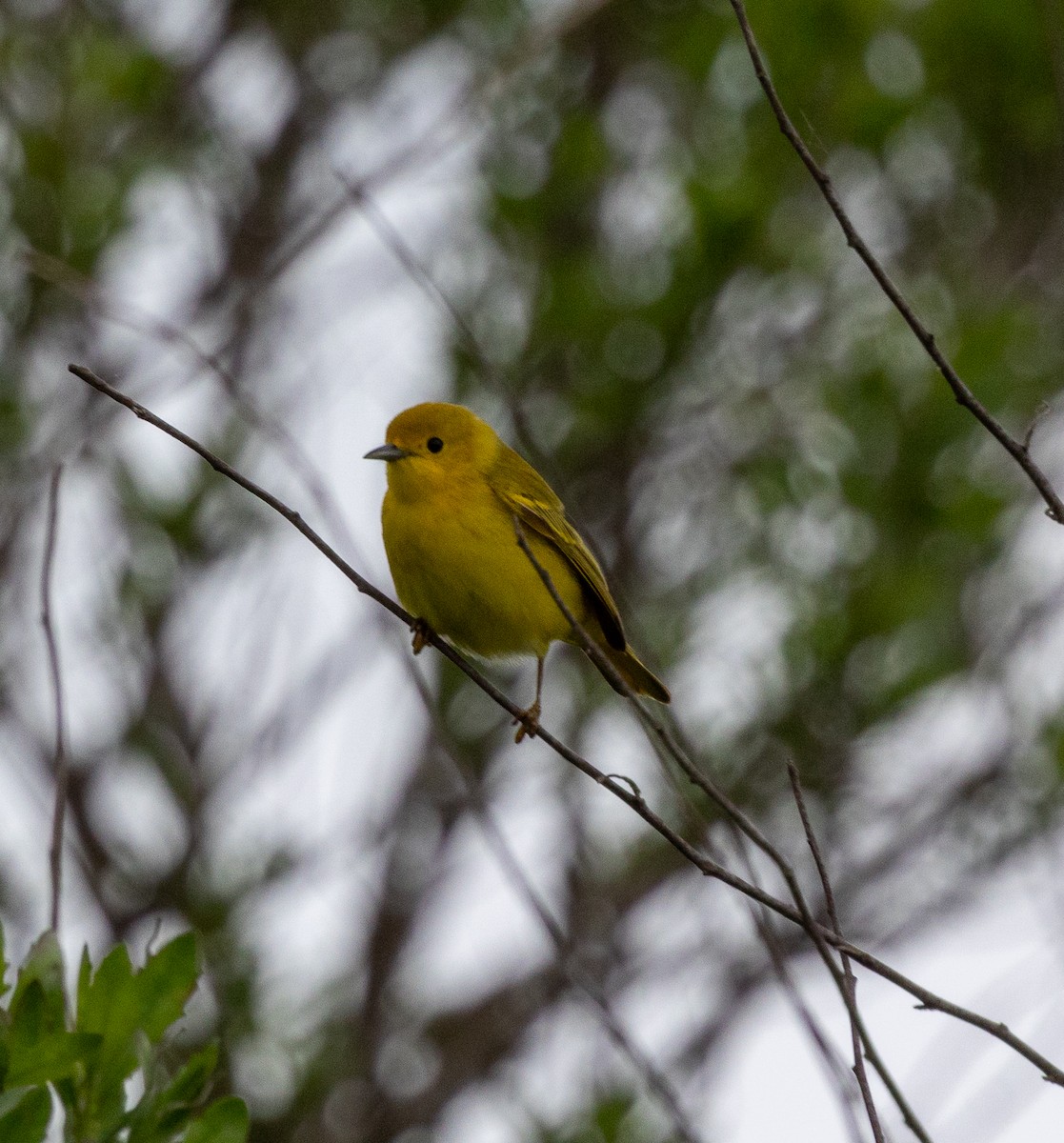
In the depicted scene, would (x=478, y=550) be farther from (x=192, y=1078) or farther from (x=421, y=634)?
(x=192, y=1078)

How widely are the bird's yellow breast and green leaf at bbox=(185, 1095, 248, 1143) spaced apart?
2.20 metres

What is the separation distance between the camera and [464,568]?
15.7 ft

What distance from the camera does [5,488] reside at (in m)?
6.21

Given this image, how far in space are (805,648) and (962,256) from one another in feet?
6.65

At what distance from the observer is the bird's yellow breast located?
4.79 metres

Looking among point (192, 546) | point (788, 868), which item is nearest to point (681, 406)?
point (192, 546)

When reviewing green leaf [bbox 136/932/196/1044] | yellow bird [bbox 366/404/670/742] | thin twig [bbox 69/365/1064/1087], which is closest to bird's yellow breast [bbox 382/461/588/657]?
yellow bird [bbox 366/404/670/742]

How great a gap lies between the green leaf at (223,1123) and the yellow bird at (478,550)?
193cm

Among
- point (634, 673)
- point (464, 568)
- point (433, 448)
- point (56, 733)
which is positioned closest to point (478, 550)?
point (464, 568)

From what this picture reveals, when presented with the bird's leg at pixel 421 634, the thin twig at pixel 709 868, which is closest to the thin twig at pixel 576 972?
the thin twig at pixel 709 868

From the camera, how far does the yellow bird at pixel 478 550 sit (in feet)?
15.7

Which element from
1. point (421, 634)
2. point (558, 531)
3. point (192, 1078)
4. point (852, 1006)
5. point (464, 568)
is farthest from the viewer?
point (558, 531)

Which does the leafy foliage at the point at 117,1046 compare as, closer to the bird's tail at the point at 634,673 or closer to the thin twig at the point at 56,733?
the thin twig at the point at 56,733

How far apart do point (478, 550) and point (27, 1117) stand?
2.44 meters
